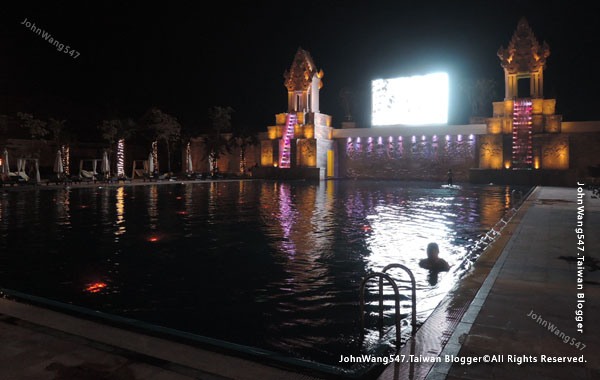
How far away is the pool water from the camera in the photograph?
4652 mm

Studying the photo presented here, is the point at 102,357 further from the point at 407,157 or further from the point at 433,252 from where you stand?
the point at 407,157

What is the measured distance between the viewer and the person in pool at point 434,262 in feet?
21.9

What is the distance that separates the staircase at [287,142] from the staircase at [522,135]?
1831cm

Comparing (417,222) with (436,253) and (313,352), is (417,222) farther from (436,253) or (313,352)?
(313,352)

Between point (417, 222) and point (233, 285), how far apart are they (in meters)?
6.84

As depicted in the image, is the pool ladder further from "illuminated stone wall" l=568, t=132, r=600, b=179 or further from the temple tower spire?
the temple tower spire

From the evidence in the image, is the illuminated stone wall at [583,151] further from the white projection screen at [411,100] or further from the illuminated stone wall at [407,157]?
the white projection screen at [411,100]

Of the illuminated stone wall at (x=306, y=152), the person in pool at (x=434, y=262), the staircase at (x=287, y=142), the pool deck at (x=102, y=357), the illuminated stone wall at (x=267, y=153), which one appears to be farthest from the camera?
the illuminated stone wall at (x=267, y=153)

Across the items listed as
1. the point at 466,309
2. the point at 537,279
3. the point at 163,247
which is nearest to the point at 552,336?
the point at 466,309

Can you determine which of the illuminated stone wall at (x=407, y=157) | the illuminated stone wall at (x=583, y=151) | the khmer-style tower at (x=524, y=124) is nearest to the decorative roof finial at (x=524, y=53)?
the khmer-style tower at (x=524, y=124)

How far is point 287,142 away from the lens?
40781 millimetres

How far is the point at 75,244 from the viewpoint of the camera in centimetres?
879

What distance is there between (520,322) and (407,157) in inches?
1382

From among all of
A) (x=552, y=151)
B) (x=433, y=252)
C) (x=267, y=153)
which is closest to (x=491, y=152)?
(x=552, y=151)
